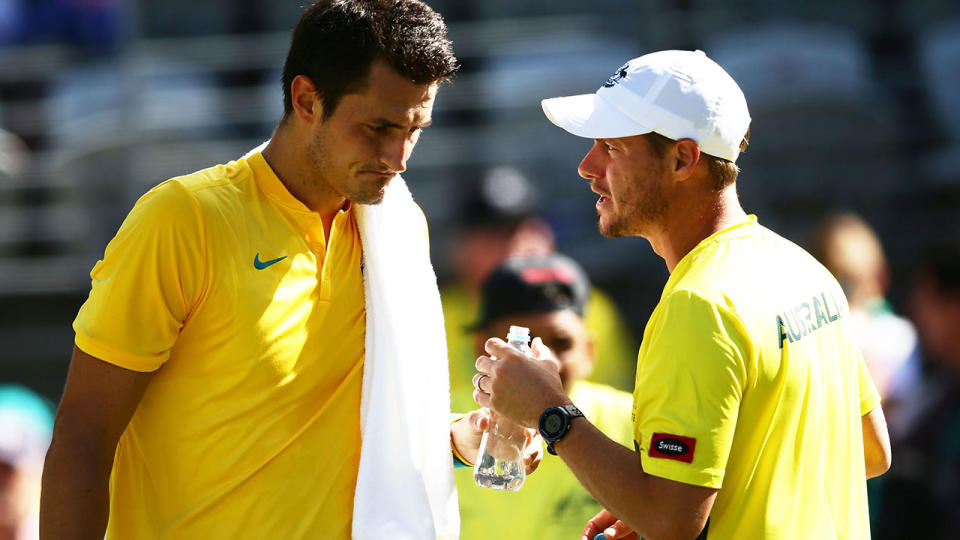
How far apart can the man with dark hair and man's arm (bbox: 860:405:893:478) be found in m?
0.88

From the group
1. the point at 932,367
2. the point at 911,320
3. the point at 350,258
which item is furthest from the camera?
the point at 911,320

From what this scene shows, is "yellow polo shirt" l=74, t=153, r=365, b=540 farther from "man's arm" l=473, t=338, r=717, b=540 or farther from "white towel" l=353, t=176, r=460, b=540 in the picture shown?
"man's arm" l=473, t=338, r=717, b=540

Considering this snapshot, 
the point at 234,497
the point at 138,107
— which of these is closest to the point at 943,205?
the point at 138,107

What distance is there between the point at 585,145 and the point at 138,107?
109 inches

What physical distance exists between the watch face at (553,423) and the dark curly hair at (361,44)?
76 cm

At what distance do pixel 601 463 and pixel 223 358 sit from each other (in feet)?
2.55

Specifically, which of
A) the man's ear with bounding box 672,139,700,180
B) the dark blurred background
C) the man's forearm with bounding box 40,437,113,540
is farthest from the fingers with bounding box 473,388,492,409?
the dark blurred background

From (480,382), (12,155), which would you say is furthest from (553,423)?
(12,155)

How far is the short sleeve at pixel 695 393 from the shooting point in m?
2.26

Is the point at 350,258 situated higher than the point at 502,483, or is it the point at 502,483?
the point at 350,258

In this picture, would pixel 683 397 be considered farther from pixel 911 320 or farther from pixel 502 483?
pixel 911 320

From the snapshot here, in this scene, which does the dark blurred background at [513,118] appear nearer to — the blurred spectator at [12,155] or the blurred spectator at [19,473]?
the blurred spectator at [12,155]

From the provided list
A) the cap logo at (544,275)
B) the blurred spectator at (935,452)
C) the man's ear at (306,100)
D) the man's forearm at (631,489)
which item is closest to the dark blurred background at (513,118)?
the blurred spectator at (935,452)

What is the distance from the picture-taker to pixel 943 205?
24.7ft
